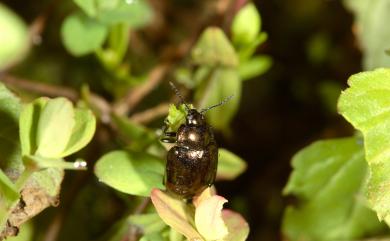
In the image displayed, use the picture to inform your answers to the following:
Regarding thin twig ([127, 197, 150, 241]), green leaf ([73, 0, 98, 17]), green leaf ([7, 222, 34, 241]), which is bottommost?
green leaf ([7, 222, 34, 241])

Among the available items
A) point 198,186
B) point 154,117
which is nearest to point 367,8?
point 154,117

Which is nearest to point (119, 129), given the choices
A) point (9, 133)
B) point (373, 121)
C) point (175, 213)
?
point (9, 133)

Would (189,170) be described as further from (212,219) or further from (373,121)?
(373,121)

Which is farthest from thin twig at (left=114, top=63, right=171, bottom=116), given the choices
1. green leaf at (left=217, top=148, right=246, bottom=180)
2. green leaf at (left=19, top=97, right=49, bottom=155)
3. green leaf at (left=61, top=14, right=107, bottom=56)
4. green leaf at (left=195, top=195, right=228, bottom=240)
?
green leaf at (left=195, top=195, right=228, bottom=240)

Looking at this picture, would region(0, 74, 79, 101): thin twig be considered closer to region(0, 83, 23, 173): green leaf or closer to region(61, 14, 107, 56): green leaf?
region(61, 14, 107, 56): green leaf

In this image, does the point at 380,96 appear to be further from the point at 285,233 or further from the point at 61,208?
the point at 61,208
